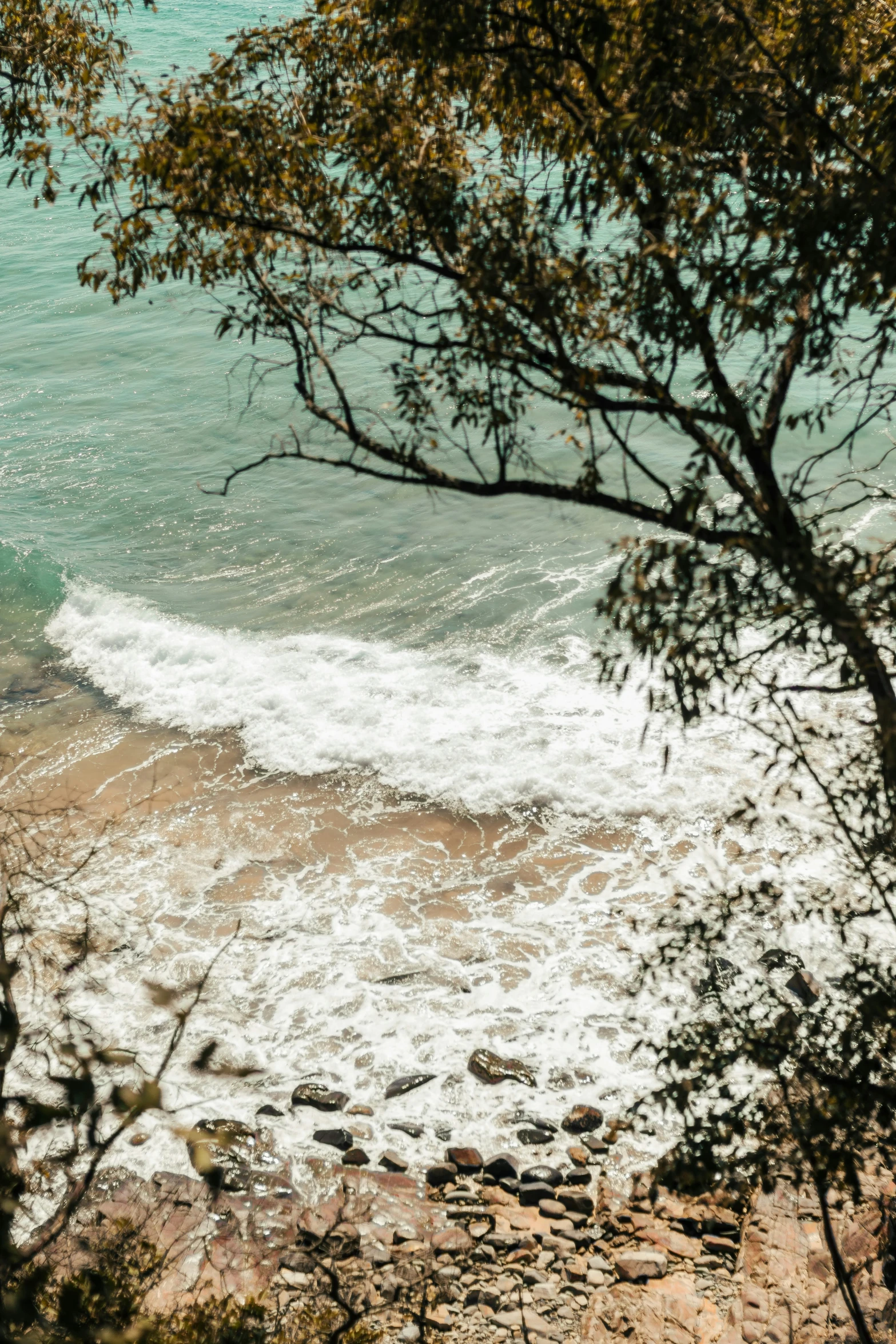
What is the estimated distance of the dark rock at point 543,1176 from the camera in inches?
321

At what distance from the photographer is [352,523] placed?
2042cm

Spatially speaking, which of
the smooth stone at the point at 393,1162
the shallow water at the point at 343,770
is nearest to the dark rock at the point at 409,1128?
the shallow water at the point at 343,770

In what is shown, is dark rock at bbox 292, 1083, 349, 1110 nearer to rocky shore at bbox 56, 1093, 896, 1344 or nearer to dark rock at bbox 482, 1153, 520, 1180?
rocky shore at bbox 56, 1093, 896, 1344

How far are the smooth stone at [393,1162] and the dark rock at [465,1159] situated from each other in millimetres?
329

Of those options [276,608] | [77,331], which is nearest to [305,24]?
[276,608]

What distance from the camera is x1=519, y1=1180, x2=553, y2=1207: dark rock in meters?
8.02

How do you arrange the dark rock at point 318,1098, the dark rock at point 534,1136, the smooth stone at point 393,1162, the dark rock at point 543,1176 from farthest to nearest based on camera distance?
1. the dark rock at point 318,1098
2. the dark rock at point 534,1136
3. the smooth stone at point 393,1162
4. the dark rock at point 543,1176

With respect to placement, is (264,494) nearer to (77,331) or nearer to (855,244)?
(77,331)

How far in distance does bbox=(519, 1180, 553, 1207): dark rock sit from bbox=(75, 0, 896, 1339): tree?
207 centimetres

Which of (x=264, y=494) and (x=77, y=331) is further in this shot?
(x=77, y=331)

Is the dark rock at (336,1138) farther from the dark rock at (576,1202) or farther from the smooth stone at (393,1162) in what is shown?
the dark rock at (576,1202)

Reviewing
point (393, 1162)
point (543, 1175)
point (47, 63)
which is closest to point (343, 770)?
point (393, 1162)

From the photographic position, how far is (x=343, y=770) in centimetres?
1395

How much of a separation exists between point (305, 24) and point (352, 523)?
44.4 ft
